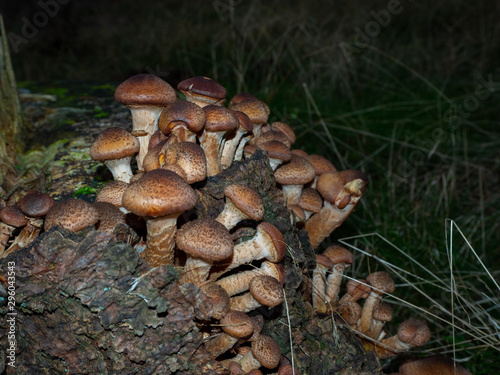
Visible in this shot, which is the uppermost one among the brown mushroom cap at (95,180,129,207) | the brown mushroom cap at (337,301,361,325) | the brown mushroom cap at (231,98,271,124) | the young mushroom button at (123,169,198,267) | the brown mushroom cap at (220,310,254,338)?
the brown mushroom cap at (231,98,271,124)

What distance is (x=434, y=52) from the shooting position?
8.81 meters

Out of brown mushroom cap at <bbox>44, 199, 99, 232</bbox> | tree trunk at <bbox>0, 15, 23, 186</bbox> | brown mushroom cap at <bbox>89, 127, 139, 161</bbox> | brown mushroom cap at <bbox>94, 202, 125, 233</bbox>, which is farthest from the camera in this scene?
tree trunk at <bbox>0, 15, 23, 186</bbox>

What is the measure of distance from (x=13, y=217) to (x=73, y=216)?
592 millimetres

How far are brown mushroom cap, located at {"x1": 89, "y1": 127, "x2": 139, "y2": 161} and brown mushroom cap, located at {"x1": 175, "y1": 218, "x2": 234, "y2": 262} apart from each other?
0.78 m

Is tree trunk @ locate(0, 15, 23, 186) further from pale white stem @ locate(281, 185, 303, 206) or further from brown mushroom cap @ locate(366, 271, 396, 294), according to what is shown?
brown mushroom cap @ locate(366, 271, 396, 294)

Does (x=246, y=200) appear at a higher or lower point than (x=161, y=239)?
higher

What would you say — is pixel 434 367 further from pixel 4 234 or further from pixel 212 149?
pixel 4 234

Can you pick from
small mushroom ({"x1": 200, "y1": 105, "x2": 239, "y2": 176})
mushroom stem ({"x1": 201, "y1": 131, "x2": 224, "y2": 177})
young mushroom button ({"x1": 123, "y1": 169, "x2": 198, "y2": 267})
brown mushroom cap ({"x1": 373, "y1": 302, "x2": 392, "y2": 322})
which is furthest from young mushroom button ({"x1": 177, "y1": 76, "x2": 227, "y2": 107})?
brown mushroom cap ({"x1": 373, "y1": 302, "x2": 392, "y2": 322})

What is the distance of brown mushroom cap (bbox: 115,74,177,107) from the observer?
110 inches

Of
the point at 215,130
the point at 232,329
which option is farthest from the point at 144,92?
the point at 232,329

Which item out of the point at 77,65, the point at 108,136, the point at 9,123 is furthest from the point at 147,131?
the point at 77,65

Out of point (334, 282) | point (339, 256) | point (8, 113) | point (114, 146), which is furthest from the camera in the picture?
point (8, 113)

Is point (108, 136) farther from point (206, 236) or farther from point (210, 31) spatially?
point (210, 31)

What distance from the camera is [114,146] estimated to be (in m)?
2.71
